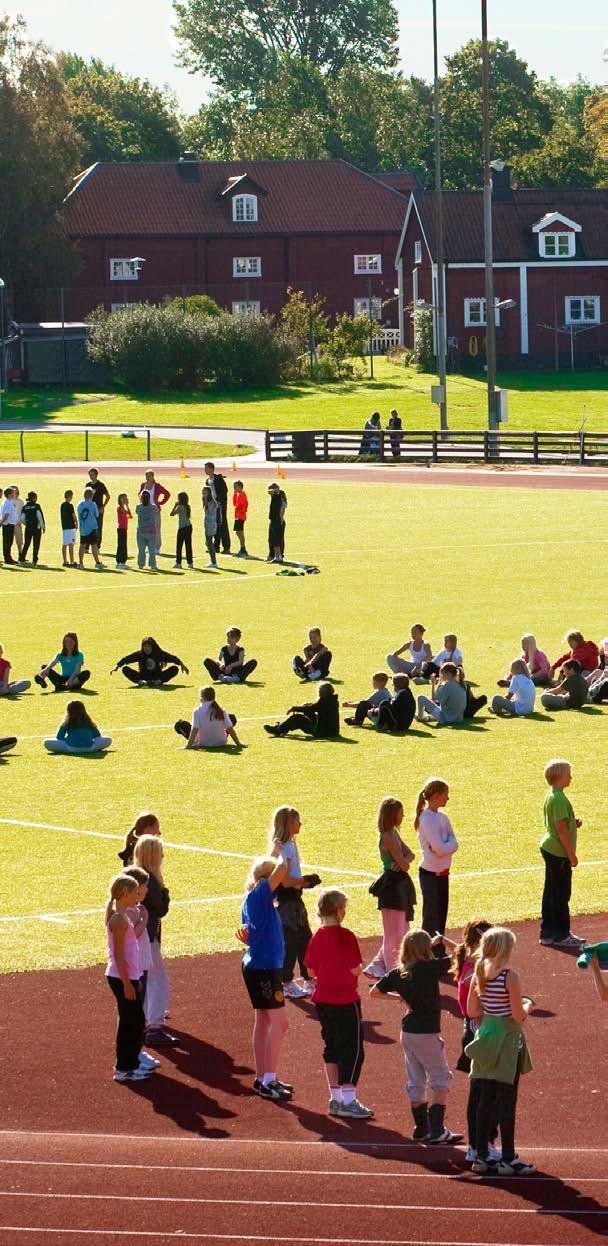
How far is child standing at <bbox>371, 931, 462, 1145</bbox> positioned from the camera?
11.5 meters

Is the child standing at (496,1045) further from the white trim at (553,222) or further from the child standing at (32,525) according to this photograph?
the white trim at (553,222)

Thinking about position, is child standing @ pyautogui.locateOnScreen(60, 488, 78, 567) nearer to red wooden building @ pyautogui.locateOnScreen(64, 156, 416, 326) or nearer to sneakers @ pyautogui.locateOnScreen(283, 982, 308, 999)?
sneakers @ pyautogui.locateOnScreen(283, 982, 308, 999)

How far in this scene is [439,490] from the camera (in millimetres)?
58375

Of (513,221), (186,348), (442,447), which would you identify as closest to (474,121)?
(513,221)

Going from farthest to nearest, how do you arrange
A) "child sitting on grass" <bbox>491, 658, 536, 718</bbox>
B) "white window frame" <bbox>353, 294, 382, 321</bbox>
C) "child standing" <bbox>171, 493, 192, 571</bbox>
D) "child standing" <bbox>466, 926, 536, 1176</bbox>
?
"white window frame" <bbox>353, 294, 382, 321</bbox>, "child standing" <bbox>171, 493, 192, 571</bbox>, "child sitting on grass" <bbox>491, 658, 536, 718</bbox>, "child standing" <bbox>466, 926, 536, 1176</bbox>

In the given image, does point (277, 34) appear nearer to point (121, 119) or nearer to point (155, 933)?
point (121, 119)

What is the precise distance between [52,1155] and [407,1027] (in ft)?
7.01

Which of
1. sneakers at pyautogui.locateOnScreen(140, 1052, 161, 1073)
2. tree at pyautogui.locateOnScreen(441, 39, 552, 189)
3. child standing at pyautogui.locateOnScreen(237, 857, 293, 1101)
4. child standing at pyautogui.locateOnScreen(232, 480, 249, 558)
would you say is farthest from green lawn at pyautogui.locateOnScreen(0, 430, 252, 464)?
child standing at pyautogui.locateOnScreen(237, 857, 293, 1101)

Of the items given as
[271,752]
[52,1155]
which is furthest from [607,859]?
[52,1155]

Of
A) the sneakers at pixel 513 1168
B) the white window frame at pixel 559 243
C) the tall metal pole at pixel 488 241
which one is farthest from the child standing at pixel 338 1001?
the white window frame at pixel 559 243

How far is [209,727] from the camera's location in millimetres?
24234

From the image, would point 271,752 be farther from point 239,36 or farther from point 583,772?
point 239,36

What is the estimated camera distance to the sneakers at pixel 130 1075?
12.7 m

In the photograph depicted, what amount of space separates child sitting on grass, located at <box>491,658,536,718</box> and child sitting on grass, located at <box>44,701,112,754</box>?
5.24 metres
